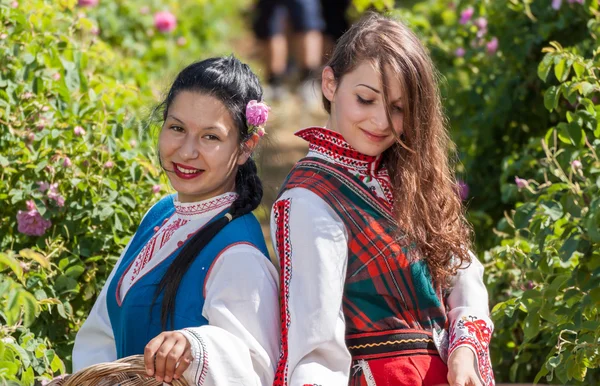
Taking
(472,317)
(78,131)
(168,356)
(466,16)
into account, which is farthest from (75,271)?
(466,16)

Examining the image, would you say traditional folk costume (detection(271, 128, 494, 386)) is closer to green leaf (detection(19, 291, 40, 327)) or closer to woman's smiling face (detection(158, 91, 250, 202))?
woman's smiling face (detection(158, 91, 250, 202))

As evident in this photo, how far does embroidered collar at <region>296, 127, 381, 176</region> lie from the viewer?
246cm

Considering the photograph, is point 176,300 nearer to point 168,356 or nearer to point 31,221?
point 168,356

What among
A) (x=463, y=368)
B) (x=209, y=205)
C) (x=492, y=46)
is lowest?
(x=463, y=368)

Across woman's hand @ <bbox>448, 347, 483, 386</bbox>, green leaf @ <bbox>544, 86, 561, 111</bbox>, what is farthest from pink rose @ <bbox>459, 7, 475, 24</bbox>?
woman's hand @ <bbox>448, 347, 483, 386</bbox>

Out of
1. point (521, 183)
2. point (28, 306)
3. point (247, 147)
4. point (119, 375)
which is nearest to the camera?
point (28, 306)

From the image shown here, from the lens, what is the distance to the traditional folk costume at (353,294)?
2.27 m

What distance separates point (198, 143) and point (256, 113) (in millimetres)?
159

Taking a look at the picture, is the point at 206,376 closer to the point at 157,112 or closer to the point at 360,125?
the point at 360,125

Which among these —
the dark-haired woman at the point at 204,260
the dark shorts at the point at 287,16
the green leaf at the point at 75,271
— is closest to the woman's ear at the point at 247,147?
the dark-haired woman at the point at 204,260

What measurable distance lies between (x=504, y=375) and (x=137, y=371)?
1.51 meters

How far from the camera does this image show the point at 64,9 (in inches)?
146

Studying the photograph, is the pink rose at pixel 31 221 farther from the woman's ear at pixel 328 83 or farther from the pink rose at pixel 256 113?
the woman's ear at pixel 328 83

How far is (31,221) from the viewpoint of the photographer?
2992mm
